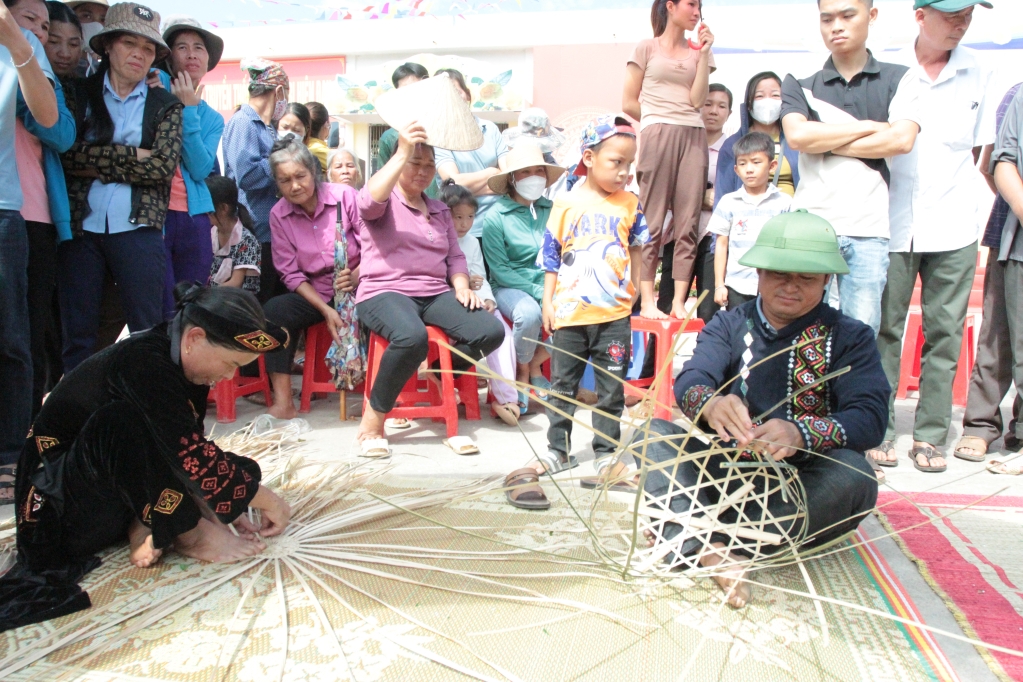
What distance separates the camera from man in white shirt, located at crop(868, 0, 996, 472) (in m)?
2.82

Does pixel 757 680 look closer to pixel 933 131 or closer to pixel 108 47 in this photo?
pixel 933 131

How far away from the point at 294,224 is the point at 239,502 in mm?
2058

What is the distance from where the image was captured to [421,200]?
332cm

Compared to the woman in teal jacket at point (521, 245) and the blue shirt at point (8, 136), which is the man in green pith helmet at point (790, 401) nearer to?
the woman in teal jacket at point (521, 245)

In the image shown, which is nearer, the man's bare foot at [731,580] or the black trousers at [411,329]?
the man's bare foot at [731,580]

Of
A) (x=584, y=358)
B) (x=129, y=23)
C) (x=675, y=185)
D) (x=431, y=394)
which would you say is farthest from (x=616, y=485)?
(x=129, y=23)

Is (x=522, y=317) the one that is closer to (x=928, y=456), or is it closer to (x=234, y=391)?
(x=234, y=391)

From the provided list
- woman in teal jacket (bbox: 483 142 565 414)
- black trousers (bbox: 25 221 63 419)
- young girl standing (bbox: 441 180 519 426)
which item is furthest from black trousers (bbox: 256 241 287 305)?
black trousers (bbox: 25 221 63 419)

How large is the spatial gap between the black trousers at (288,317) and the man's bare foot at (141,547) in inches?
63.6

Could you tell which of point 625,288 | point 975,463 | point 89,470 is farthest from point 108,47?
point 975,463

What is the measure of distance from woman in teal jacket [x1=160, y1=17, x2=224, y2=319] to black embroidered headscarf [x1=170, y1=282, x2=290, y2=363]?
1.31 metres

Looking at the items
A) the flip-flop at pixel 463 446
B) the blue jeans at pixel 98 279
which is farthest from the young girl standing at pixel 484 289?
the blue jeans at pixel 98 279

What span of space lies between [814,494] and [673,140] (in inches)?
91.4

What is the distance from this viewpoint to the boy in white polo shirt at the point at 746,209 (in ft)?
10.8
